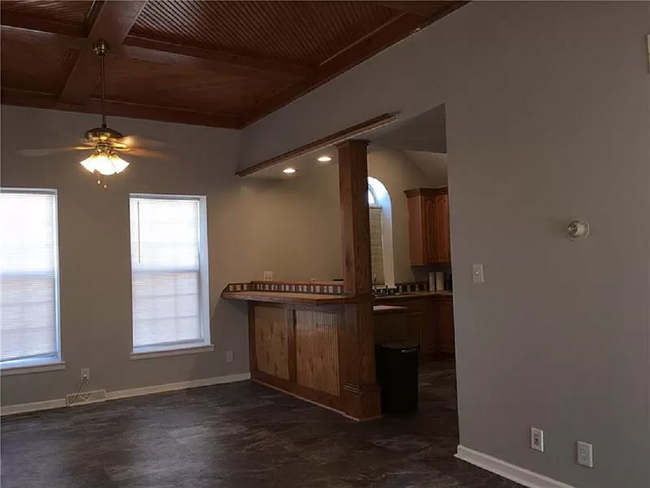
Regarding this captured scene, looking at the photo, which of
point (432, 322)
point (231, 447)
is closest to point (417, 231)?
point (432, 322)

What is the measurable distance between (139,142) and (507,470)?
4.59 m

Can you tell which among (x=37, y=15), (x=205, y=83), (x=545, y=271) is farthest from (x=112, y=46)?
(x=545, y=271)

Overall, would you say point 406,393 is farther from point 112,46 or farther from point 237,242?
point 112,46

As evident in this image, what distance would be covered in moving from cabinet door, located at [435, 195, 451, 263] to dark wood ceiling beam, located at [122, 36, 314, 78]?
3.49 metres

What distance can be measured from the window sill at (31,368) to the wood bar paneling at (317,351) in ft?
7.38

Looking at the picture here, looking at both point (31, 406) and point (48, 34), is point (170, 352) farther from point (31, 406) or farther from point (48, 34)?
point (48, 34)

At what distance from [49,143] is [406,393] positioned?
13.1 feet

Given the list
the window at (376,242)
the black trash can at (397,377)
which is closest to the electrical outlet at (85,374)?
the black trash can at (397,377)

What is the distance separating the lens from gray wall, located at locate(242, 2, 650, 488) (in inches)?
102

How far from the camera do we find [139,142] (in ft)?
19.3

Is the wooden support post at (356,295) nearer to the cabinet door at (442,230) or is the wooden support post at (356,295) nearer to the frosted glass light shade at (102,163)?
the frosted glass light shade at (102,163)

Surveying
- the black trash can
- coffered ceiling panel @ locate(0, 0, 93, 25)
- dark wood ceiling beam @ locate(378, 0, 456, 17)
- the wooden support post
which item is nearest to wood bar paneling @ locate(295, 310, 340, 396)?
the wooden support post

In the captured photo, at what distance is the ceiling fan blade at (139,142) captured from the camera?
5840 millimetres

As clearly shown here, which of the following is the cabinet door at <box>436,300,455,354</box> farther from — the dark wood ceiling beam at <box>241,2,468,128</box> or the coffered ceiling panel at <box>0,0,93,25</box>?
the coffered ceiling panel at <box>0,0,93,25</box>
